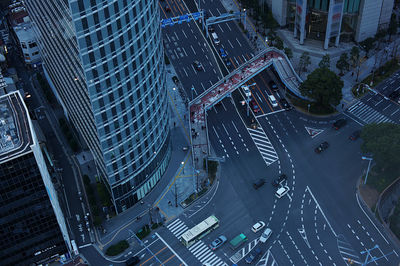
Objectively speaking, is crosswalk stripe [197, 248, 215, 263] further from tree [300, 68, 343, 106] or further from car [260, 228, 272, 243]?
tree [300, 68, 343, 106]

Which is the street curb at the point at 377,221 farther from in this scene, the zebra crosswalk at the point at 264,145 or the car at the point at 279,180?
the zebra crosswalk at the point at 264,145

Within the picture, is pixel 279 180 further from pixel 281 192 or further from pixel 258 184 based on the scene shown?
pixel 258 184

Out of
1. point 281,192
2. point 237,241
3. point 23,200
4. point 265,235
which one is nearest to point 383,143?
point 281,192

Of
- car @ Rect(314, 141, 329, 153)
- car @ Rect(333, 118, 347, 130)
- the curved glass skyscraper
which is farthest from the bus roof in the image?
car @ Rect(333, 118, 347, 130)

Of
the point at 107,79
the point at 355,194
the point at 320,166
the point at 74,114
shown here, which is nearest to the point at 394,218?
the point at 355,194

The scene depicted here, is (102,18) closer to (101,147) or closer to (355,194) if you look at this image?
(101,147)

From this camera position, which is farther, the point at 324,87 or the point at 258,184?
the point at 324,87
